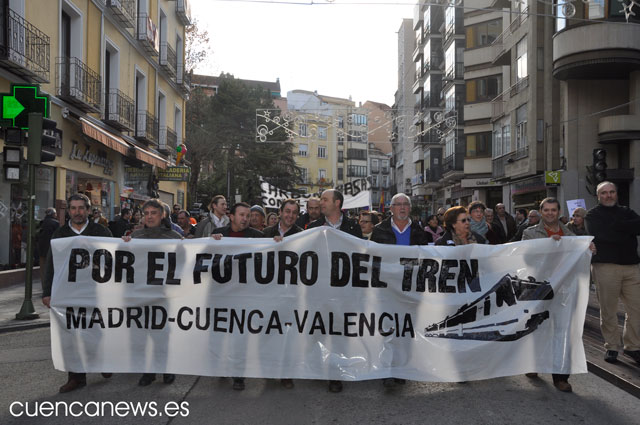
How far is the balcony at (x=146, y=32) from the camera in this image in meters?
22.3

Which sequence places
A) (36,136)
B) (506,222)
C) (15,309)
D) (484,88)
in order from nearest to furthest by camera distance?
1. (36,136)
2. (15,309)
3. (506,222)
4. (484,88)

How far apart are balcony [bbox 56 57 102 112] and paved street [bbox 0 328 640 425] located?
1151 centimetres

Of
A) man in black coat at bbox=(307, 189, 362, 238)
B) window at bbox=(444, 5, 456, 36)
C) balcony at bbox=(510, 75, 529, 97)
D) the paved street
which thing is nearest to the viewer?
the paved street

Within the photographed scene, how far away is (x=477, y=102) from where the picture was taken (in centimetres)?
3522

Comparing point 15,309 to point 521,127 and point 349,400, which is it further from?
point 521,127

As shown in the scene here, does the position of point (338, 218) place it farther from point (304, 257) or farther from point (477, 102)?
point (477, 102)

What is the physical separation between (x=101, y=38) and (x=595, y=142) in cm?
1847

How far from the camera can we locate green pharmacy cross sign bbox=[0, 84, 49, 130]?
9.40 meters

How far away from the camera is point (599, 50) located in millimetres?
21641

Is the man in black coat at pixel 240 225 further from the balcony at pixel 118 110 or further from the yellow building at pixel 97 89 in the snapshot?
the balcony at pixel 118 110

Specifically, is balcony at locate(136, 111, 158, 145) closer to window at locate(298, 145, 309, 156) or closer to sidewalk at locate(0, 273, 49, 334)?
sidewalk at locate(0, 273, 49, 334)

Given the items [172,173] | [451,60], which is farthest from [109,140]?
[451,60]

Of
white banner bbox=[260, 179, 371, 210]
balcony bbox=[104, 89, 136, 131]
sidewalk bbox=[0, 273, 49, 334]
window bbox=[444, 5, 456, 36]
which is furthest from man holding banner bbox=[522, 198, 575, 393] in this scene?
window bbox=[444, 5, 456, 36]

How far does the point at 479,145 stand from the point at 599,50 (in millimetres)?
13972
